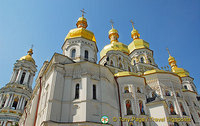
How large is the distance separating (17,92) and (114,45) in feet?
58.6

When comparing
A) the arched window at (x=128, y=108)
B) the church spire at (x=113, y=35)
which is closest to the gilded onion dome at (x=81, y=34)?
the arched window at (x=128, y=108)

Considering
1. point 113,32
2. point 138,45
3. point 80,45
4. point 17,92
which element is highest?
point 113,32

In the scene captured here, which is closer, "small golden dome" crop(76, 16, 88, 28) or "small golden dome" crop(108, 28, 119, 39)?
"small golden dome" crop(76, 16, 88, 28)

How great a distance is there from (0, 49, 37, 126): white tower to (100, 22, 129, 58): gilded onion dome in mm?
14365

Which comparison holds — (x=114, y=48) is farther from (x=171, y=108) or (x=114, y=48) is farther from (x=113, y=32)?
(x=171, y=108)

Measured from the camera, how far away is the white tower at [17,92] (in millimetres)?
28564

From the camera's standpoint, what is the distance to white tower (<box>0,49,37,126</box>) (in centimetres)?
2856

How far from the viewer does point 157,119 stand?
16.4 meters

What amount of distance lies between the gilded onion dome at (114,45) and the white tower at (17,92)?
14365 millimetres

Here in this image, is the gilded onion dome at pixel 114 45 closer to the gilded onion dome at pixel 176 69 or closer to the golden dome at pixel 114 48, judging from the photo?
the golden dome at pixel 114 48

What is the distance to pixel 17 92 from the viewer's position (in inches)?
1217

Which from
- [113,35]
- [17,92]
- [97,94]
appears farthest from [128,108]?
[17,92]

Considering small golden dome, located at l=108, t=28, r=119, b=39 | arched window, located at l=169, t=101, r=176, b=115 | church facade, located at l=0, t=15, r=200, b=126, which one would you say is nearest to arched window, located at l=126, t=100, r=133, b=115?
church facade, located at l=0, t=15, r=200, b=126

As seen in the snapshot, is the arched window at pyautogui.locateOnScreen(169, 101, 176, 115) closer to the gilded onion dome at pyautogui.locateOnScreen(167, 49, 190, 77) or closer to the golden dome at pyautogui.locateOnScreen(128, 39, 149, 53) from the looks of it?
the golden dome at pyautogui.locateOnScreen(128, 39, 149, 53)
